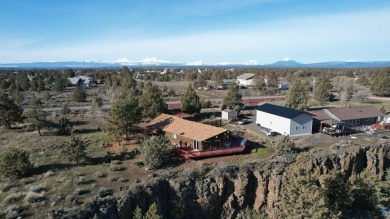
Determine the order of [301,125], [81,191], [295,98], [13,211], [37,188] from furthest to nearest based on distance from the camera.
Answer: [295,98]
[301,125]
[37,188]
[81,191]
[13,211]

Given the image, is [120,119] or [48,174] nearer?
[48,174]

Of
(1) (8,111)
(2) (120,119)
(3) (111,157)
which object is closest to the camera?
(3) (111,157)

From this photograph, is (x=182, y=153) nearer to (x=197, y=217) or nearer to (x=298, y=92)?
(x=197, y=217)

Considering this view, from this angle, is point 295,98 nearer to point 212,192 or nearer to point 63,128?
point 212,192

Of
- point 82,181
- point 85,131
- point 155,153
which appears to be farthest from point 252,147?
point 85,131

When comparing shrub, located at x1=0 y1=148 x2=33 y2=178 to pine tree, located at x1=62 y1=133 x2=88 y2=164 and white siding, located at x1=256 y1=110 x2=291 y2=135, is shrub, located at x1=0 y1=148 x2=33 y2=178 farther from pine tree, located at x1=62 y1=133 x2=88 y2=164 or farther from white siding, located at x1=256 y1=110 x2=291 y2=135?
white siding, located at x1=256 y1=110 x2=291 y2=135

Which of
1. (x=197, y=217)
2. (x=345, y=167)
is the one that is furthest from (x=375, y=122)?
(x=197, y=217)

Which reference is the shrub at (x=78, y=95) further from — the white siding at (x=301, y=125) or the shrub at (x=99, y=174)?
the white siding at (x=301, y=125)
